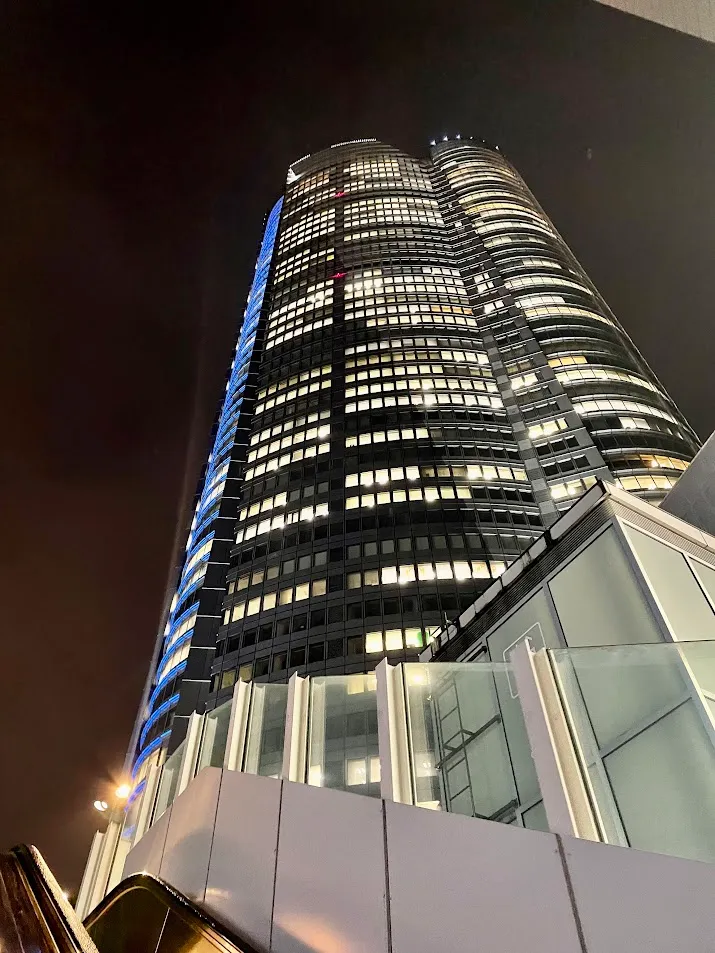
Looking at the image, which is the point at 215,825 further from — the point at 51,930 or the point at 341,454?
the point at 341,454

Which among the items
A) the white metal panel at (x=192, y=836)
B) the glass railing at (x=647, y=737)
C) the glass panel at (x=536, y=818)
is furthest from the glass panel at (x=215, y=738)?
the glass railing at (x=647, y=737)

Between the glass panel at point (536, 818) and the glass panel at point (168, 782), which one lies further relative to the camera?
the glass panel at point (168, 782)

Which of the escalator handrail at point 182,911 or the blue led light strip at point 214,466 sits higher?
the blue led light strip at point 214,466

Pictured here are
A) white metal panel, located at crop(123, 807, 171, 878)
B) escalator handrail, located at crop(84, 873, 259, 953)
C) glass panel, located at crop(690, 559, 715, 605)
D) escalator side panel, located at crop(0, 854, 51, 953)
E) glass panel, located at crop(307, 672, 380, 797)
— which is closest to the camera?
escalator side panel, located at crop(0, 854, 51, 953)

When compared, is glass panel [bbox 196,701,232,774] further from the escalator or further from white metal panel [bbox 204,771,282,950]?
the escalator

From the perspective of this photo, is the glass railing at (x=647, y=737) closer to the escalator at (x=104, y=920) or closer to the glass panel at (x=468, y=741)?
the glass panel at (x=468, y=741)

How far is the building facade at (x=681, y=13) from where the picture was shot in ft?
24.6

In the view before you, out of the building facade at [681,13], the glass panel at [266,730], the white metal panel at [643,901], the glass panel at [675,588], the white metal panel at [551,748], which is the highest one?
the building facade at [681,13]

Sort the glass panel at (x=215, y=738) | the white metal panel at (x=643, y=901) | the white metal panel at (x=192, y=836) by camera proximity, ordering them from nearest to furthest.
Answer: the white metal panel at (x=643, y=901), the white metal panel at (x=192, y=836), the glass panel at (x=215, y=738)

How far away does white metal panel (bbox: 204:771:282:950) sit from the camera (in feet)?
28.1

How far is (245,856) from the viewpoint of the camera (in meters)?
9.38

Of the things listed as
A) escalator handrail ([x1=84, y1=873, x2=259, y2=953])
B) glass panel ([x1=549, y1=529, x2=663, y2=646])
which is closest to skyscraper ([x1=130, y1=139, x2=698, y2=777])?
glass panel ([x1=549, y1=529, x2=663, y2=646])

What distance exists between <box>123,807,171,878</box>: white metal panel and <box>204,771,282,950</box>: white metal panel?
3151mm

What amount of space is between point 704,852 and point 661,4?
34.7 feet
